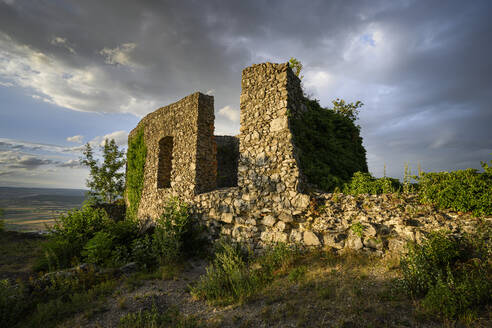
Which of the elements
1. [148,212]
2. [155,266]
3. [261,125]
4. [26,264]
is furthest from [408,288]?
[26,264]

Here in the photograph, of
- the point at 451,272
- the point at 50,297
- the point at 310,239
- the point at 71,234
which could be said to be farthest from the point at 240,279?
the point at 71,234

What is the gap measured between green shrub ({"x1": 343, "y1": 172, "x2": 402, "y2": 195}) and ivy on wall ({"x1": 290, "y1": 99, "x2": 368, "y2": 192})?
32 cm

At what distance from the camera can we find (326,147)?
716 cm

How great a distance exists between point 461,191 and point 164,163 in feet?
30.9

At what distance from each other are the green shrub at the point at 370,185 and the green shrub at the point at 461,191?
2.11 feet

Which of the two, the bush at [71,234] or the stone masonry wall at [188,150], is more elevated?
the stone masonry wall at [188,150]

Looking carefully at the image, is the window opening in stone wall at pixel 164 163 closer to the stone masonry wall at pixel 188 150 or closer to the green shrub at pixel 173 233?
the stone masonry wall at pixel 188 150

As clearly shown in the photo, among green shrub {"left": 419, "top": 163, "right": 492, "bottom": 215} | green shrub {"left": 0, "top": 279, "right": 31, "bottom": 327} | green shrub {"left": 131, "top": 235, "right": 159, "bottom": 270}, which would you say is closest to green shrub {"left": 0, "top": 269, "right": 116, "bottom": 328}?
green shrub {"left": 0, "top": 279, "right": 31, "bottom": 327}

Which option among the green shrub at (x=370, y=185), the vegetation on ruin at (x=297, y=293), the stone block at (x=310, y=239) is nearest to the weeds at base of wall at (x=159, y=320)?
the vegetation on ruin at (x=297, y=293)

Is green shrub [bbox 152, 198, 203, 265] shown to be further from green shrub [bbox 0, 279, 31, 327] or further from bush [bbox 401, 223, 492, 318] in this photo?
bush [bbox 401, 223, 492, 318]

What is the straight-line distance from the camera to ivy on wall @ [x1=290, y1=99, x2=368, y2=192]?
5984 mm

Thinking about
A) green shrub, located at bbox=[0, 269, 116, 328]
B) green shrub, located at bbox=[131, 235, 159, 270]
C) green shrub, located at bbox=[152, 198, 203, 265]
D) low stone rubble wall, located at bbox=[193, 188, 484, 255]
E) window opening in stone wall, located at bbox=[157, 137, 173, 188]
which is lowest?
green shrub, located at bbox=[0, 269, 116, 328]

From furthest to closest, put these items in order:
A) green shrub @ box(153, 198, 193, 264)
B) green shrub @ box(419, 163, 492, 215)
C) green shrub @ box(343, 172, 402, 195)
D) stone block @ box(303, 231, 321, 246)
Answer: green shrub @ box(153, 198, 193, 264), green shrub @ box(343, 172, 402, 195), stone block @ box(303, 231, 321, 246), green shrub @ box(419, 163, 492, 215)

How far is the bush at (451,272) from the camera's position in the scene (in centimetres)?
278
